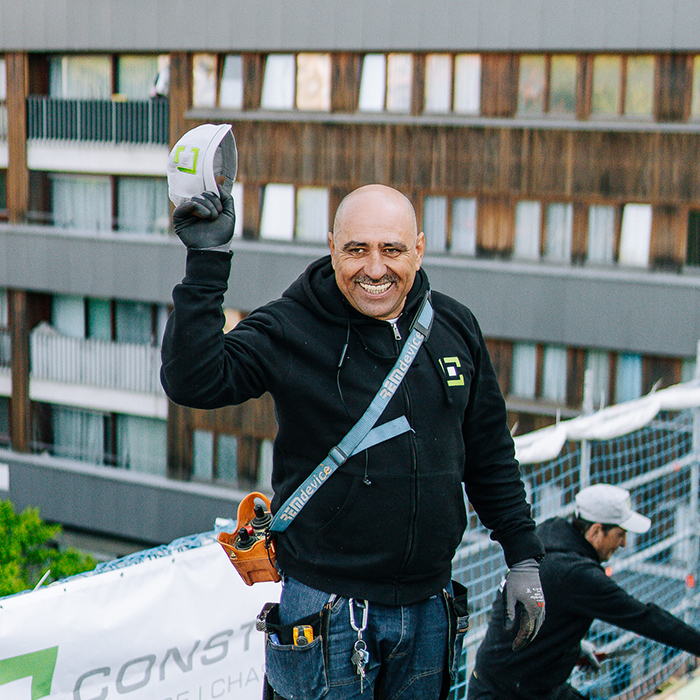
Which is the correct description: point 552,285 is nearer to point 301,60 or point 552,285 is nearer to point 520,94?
point 520,94

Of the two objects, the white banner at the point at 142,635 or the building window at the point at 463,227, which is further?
the building window at the point at 463,227

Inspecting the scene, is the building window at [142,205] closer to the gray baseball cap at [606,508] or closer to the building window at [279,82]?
the building window at [279,82]

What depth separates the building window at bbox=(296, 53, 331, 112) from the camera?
21.4m

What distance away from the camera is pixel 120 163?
80.6ft

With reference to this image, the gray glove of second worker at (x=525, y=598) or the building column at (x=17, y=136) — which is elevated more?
the building column at (x=17, y=136)

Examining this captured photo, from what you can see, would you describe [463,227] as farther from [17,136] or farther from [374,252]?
[374,252]

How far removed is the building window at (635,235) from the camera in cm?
1950

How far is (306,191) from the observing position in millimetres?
22062

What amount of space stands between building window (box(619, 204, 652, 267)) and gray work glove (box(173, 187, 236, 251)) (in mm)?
17709

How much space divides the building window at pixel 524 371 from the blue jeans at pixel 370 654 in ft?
58.5

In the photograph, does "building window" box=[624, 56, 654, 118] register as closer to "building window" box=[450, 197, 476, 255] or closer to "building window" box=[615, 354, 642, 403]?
"building window" box=[450, 197, 476, 255]

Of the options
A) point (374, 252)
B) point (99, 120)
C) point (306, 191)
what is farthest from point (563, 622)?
point (99, 120)

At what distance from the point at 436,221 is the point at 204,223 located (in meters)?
18.6

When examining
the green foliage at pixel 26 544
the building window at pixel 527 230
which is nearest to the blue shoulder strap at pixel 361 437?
the green foliage at pixel 26 544
